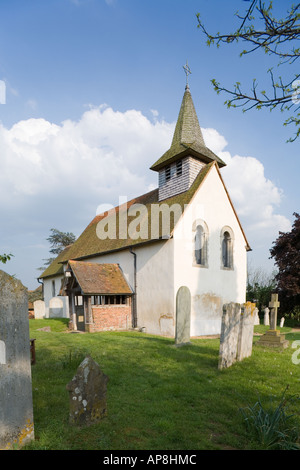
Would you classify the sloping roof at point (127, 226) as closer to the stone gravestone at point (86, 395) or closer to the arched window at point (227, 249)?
the arched window at point (227, 249)

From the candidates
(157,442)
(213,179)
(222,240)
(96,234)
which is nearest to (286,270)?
(222,240)

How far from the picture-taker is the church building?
15.5m

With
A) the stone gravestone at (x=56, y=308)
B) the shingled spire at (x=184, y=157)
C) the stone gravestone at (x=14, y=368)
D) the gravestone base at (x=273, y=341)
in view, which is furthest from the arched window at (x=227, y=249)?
the stone gravestone at (x=14, y=368)

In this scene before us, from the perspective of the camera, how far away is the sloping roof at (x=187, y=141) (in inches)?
699

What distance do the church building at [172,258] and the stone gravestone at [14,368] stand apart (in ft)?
36.5

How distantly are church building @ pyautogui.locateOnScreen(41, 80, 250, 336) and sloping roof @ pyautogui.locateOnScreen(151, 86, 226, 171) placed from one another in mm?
66

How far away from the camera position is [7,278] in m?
3.76

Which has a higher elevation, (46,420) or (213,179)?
(213,179)

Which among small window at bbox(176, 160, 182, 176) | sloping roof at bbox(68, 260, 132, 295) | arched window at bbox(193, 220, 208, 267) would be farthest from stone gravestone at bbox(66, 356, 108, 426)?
small window at bbox(176, 160, 182, 176)

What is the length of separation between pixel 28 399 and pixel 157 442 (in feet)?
5.82

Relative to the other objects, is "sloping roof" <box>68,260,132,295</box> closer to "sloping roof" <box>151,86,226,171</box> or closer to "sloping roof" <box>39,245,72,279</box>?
"sloping roof" <box>151,86,226,171</box>

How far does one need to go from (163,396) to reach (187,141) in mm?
16495
